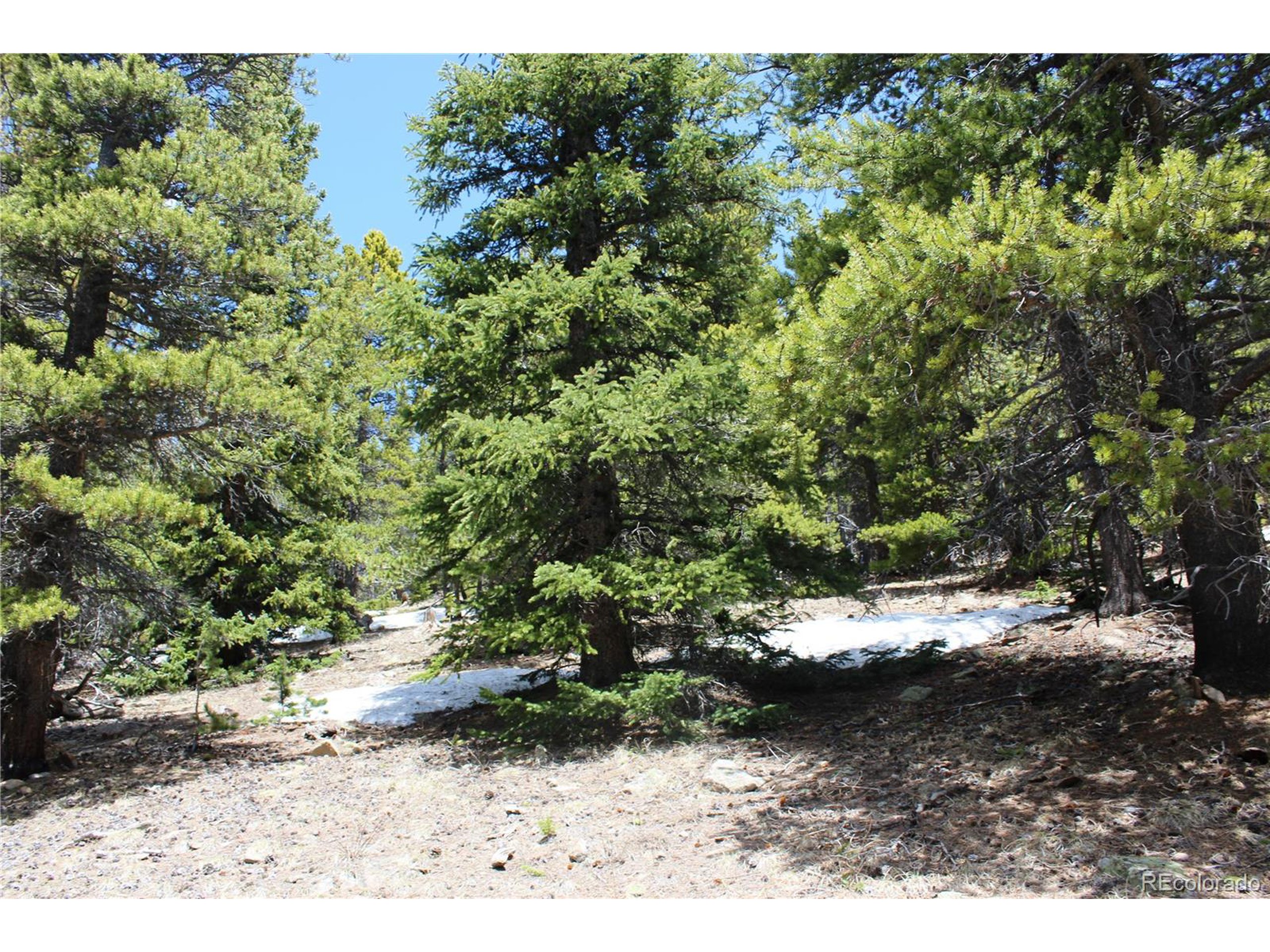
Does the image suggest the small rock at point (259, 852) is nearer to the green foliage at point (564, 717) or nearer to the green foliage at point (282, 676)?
the green foliage at point (564, 717)

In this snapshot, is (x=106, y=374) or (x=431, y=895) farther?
(x=106, y=374)

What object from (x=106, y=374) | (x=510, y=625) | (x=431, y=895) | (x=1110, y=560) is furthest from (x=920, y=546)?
(x=106, y=374)

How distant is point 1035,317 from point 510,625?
4.84 meters

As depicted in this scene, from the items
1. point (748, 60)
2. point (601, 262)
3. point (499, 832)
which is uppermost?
point (748, 60)

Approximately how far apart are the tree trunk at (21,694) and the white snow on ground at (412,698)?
308 cm

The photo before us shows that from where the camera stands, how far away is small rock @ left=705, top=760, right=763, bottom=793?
6.10 m

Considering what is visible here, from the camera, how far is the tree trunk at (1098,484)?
551cm

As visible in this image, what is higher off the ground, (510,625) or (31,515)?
(31,515)

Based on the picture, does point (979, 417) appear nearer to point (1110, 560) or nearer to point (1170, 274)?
point (1110, 560)

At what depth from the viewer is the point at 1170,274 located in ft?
14.0

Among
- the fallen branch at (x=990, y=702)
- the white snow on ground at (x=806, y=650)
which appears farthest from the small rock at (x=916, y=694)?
the white snow on ground at (x=806, y=650)

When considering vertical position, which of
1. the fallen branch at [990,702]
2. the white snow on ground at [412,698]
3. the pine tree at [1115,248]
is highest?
the pine tree at [1115,248]

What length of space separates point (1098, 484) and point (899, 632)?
4616mm

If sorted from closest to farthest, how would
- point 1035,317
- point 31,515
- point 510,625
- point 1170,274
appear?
point 1170,274 → point 1035,317 → point 31,515 → point 510,625
